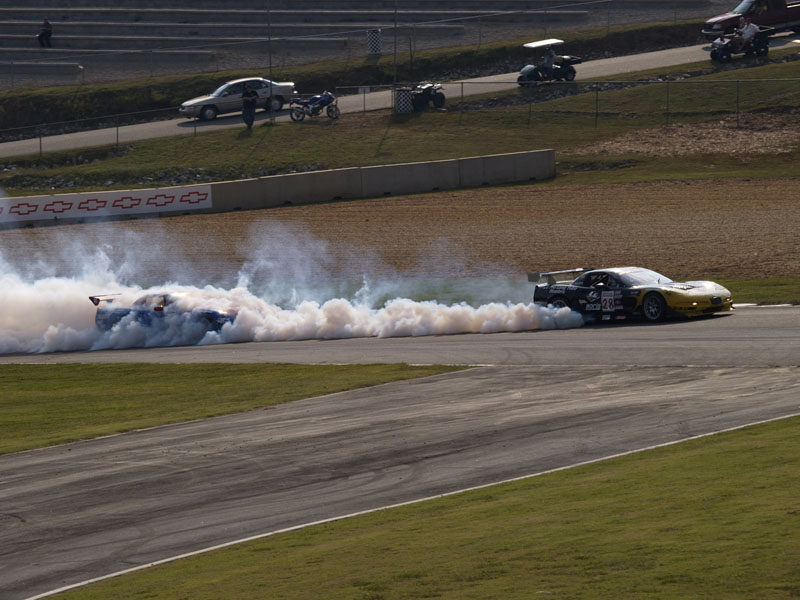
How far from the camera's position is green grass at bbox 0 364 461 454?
704 inches

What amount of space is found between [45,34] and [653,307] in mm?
53814

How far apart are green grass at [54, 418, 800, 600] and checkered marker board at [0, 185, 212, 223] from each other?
32.3m

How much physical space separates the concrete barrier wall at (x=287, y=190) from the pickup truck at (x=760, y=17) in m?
20.7

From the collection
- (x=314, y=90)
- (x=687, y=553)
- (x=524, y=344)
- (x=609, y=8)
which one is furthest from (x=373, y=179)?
(x=687, y=553)

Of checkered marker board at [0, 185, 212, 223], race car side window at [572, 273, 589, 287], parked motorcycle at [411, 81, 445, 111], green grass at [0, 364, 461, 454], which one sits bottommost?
green grass at [0, 364, 461, 454]

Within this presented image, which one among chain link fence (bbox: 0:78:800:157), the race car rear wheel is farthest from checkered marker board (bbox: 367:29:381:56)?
the race car rear wheel

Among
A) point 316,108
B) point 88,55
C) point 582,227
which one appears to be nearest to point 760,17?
point 316,108

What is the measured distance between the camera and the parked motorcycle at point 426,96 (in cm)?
5616

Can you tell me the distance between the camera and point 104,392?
21.0m

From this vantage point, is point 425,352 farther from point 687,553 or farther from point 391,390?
point 687,553

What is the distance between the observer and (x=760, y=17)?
6103 cm

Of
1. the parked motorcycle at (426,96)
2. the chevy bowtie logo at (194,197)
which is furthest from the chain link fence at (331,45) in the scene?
the chevy bowtie logo at (194,197)

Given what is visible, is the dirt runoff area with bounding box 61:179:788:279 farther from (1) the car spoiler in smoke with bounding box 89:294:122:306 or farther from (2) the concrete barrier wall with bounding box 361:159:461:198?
(1) the car spoiler in smoke with bounding box 89:294:122:306

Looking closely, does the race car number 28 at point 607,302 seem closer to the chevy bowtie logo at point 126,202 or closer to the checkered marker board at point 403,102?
the chevy bowtie logo at point 126,202
